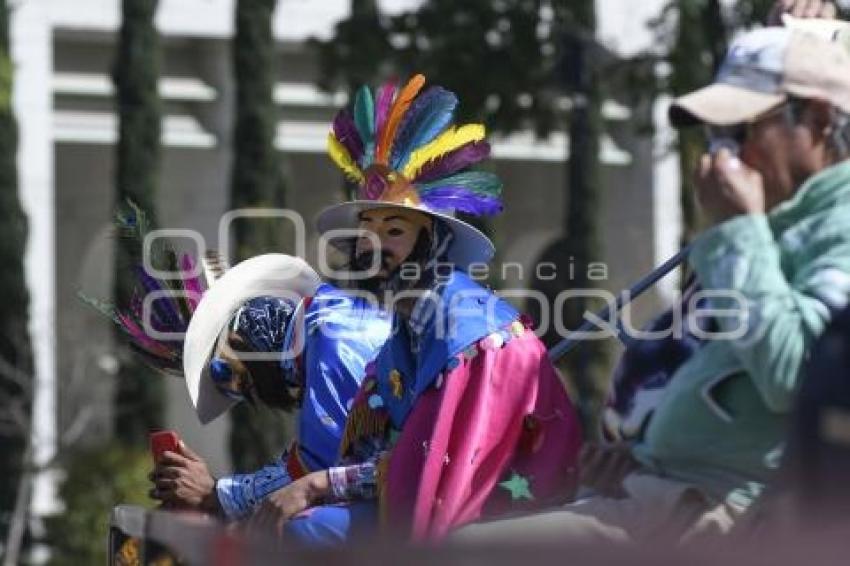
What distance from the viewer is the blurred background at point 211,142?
14.5 metres

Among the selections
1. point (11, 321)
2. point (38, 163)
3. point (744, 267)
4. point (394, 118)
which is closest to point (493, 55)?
point (38, 163)

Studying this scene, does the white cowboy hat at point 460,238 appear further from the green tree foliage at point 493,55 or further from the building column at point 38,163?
the building column at point 38,163

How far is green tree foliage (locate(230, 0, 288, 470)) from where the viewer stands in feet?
51.4

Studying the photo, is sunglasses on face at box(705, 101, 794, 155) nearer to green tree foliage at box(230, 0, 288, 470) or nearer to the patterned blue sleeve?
the patterned blue sleeve

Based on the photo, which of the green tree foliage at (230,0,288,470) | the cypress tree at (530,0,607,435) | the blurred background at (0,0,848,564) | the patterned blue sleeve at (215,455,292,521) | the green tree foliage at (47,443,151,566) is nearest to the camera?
the patterned blue sleeve at (215,455,292,521)

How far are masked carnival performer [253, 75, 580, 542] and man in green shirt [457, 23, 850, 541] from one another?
1.37ft

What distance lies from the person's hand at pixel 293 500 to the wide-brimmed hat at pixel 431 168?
0.53 m

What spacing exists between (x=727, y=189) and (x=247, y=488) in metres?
1.85

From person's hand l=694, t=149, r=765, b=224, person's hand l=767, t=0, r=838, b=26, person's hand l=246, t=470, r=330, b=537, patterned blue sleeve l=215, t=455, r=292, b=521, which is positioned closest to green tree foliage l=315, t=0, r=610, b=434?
patterned blue sleeve l=215, t=455, r=292, b=521

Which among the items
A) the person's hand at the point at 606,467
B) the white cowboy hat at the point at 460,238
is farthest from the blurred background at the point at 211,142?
the person's hand at the point at 606,467

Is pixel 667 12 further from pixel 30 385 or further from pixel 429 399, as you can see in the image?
pixel 429 399

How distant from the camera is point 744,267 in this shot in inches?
118

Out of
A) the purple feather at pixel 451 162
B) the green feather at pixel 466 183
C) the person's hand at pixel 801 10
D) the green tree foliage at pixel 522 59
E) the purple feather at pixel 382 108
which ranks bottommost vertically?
the green feather at pixel 466 183

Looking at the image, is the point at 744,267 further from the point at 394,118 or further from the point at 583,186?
the point at 583,186
